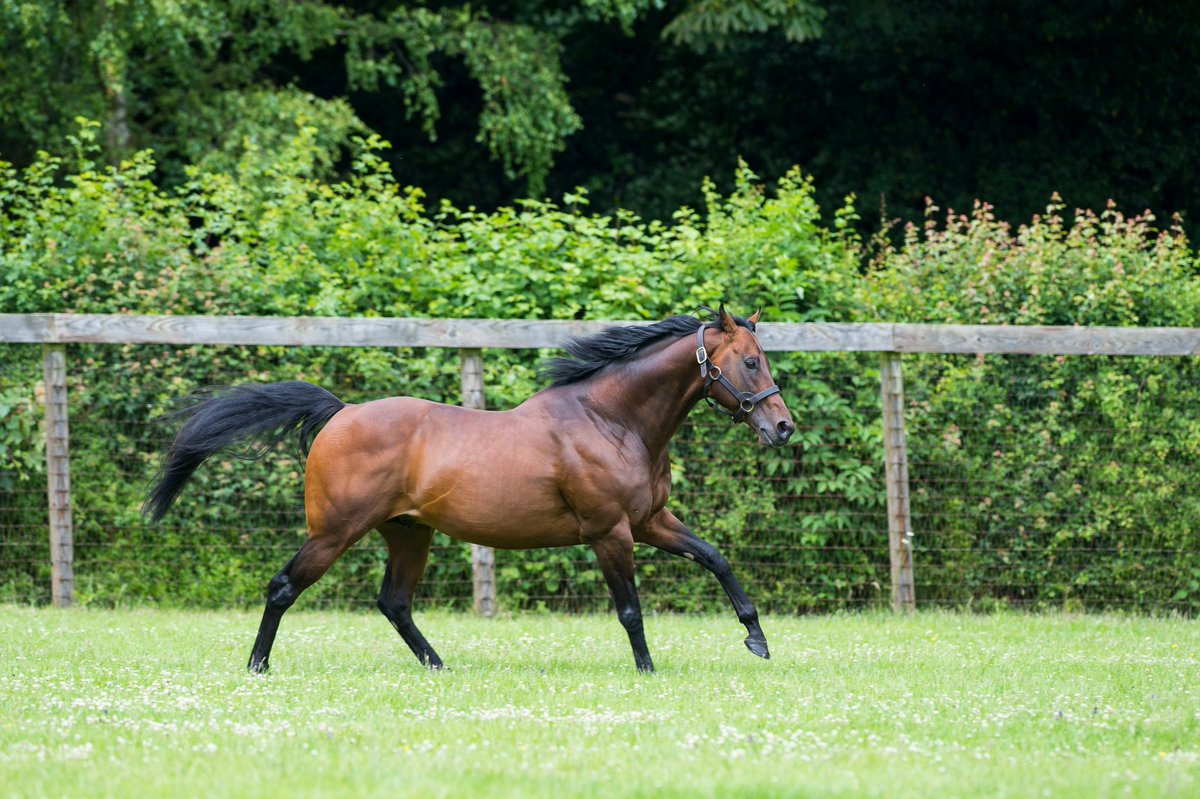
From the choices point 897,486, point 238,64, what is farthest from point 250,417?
point 238,64

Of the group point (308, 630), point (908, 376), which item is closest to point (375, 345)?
point (308, 630)

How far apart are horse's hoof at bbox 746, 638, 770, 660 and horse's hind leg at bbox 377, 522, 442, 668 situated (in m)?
1.71

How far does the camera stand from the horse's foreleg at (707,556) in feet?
24.2

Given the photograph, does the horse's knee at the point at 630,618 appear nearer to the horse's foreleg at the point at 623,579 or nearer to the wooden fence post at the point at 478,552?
the horse's foreleg at the point at 623,579

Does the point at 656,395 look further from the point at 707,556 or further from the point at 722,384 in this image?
the point at 707,556

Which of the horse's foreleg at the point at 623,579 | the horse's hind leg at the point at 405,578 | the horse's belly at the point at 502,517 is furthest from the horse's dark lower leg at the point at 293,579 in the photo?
the horse's foreleg at the point at 623,579

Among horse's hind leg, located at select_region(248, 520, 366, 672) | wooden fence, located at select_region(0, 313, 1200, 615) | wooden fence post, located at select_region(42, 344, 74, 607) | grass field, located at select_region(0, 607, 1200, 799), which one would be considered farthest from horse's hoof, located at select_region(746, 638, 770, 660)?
wooden fence post, located at select_region(42, 344, 74, 607)

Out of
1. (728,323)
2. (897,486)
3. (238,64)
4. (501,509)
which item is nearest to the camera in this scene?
(501,509)

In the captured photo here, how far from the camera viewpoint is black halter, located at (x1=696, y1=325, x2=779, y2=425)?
7250mm

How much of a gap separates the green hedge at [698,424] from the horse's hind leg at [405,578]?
2558 millimetres

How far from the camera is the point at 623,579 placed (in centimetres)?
717

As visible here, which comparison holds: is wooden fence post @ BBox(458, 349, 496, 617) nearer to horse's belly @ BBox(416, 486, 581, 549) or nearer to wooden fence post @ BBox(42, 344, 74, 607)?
horse's belly @ BBox(416, 486, 581, 549)

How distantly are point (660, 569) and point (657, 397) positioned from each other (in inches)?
127

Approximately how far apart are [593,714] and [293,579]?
2.24 metres
